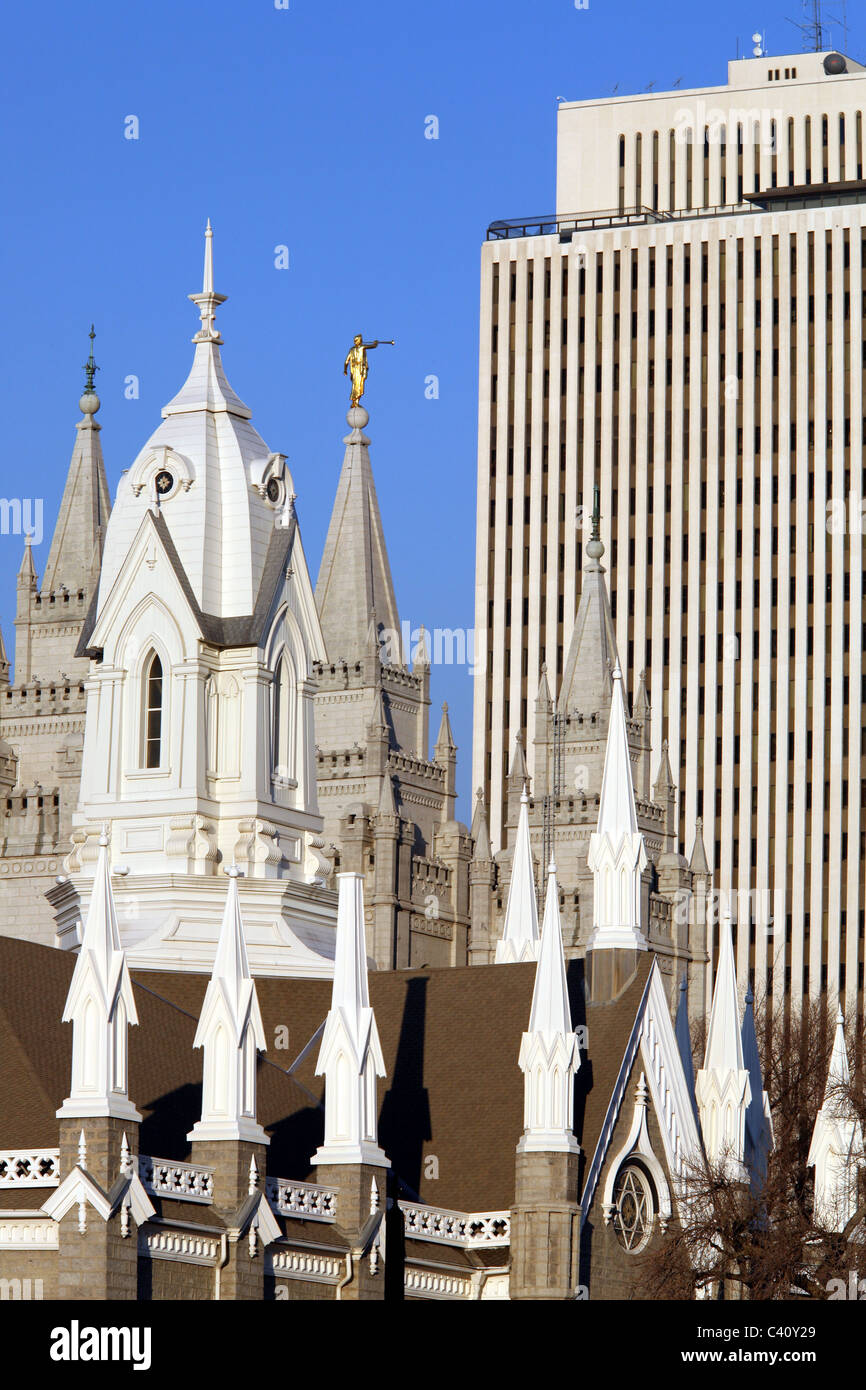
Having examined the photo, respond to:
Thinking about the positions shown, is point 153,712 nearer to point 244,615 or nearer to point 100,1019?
point 244,615

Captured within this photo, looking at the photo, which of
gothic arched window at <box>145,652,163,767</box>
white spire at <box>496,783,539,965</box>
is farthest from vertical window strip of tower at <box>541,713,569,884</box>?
gothic arched window at <box>145,652,163,767</box>

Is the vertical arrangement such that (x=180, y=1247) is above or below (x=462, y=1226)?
below

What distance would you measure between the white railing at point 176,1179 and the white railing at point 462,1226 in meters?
5.10

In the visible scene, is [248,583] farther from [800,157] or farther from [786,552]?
[800,157]

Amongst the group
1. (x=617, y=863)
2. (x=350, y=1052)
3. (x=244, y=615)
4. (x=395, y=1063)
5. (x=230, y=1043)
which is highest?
(x=244, y=615)

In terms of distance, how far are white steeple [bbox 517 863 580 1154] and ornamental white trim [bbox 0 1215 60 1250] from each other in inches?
334

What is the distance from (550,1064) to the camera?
46156 mm

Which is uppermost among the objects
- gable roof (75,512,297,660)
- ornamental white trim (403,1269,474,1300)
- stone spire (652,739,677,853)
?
stone spire (652,739,677,853)

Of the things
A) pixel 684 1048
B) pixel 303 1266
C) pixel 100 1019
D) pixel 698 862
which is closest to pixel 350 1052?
pixel 303 1266

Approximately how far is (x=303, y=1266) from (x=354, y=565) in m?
59.8

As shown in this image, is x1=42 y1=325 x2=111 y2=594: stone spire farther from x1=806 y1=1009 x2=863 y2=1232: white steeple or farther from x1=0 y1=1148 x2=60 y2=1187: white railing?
x1=0 y1=1148 x2=60 y2=1187: white railing

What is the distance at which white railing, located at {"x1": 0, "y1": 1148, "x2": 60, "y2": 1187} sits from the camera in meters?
40.8
